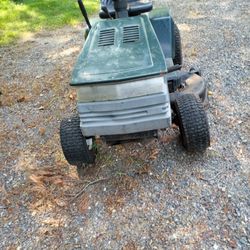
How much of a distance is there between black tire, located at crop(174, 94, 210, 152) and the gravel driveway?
9.4 inches

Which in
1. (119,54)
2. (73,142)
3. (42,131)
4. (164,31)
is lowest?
(42,131)

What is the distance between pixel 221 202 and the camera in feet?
7.75

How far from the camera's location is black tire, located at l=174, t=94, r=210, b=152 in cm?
246

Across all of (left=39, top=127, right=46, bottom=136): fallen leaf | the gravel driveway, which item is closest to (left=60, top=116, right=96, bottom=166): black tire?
the gravel driveway

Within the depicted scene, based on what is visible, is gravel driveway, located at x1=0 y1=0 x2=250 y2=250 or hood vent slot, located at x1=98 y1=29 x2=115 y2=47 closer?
gravel driveway, located at x1=0 y1=0 x2=250 y2=250

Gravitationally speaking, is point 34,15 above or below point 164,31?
below

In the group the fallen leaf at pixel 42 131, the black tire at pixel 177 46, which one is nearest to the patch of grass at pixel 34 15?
the fallen leaf at pixel 42 131

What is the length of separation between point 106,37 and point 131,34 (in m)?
0.18

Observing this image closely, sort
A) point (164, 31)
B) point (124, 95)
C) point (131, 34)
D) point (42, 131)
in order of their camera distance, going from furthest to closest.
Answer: point (42, 131) → point (164, 31) → point (131, 34) → point (124, 95)

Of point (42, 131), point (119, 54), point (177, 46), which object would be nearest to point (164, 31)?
point (177, 46)

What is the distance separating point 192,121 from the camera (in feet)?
8.09

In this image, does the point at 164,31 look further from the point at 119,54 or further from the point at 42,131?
the point at 42,131

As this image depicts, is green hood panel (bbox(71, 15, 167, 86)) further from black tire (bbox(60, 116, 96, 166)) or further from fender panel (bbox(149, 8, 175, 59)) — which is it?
black tire (bbox(60, 116, 96, 166))

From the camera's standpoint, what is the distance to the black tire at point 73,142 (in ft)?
8.27
